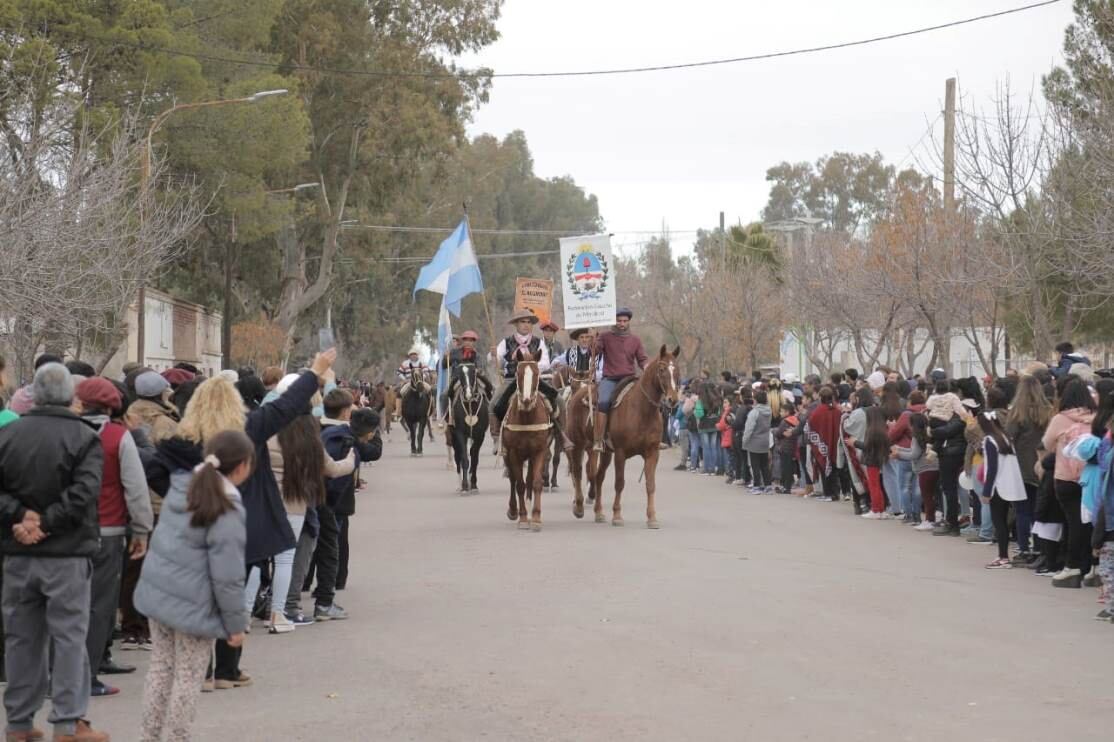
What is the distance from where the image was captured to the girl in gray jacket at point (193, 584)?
724 cm

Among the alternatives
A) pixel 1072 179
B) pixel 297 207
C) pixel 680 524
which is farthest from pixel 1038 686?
pixel 297 207

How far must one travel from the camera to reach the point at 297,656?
420 inches

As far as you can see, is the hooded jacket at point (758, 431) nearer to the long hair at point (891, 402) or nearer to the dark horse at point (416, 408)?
the long hair at point (891, 402)

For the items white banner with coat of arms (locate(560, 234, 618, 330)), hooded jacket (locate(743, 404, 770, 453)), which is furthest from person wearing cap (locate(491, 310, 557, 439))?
hooded jacket (locate(743, 404, 770, 453))

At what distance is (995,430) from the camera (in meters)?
15.8

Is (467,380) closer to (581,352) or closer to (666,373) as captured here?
(581,352)

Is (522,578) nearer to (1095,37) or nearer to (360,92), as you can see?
(1095,37)

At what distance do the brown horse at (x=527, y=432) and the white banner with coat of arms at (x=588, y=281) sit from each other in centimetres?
531

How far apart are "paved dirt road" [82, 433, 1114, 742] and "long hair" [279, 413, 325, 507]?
42.9 inches

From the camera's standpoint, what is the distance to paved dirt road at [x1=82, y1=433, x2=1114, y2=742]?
27.7 ft

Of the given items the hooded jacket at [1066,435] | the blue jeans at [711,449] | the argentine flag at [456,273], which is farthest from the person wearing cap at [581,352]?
the blue jeans at [711,449]

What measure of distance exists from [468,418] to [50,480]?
58.9ft

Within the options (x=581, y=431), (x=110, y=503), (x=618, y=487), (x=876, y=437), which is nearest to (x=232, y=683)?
(x=110, y=503)

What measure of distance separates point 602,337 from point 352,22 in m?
35.3
